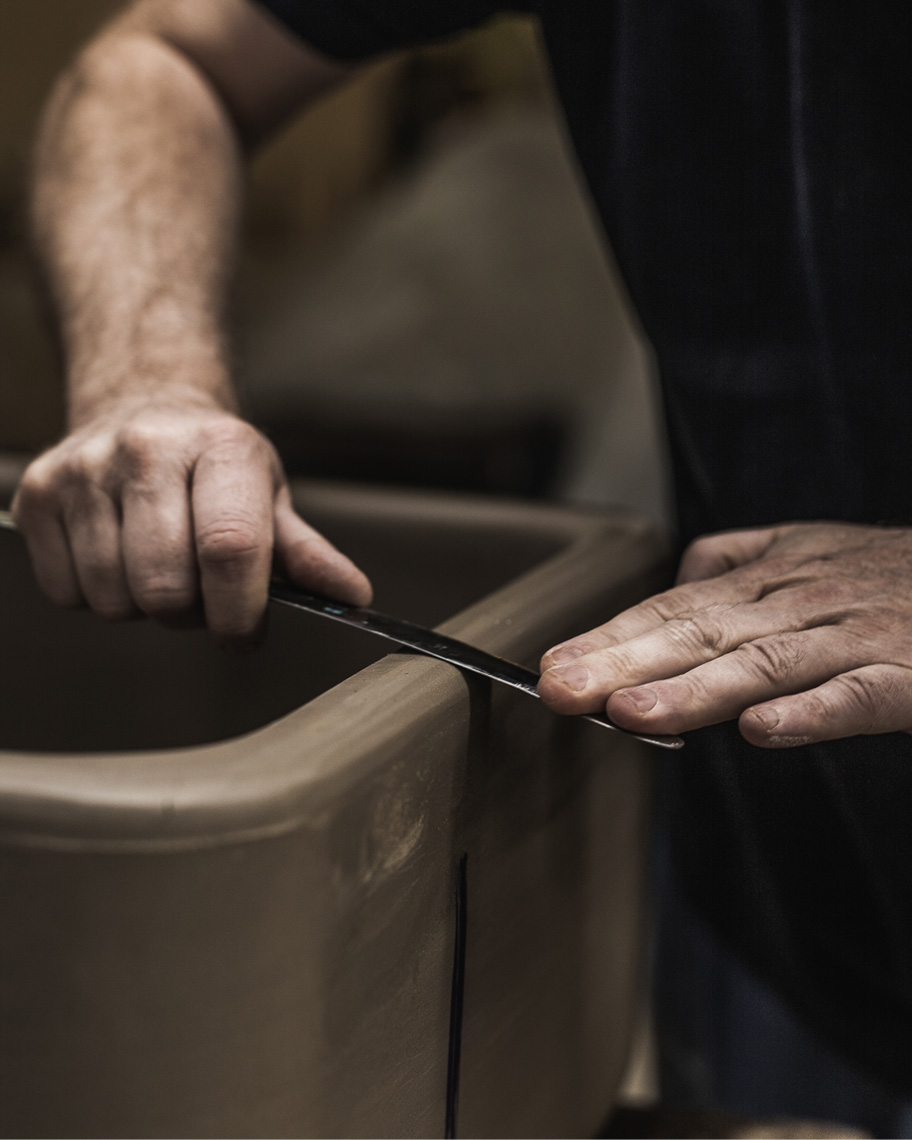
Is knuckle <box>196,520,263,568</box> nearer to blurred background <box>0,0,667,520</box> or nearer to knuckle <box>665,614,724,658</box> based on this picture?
knuckle <box>665,614,724,658</box>

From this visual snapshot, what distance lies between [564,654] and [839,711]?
6 centimetres

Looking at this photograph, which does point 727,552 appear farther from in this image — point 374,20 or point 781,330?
point 374,20

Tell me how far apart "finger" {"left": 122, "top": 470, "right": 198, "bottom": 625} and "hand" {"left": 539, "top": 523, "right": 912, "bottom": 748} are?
0.12 meters

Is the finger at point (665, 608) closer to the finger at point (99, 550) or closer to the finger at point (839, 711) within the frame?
the finger at point (839, 711)

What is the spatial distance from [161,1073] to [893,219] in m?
0.32

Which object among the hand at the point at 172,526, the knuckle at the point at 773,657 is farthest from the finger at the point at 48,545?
the knuckle at the point at 773,657

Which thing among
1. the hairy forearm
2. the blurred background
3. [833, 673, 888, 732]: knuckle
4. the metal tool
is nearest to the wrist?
the hairy forearm

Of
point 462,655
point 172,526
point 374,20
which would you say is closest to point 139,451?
point 172,526

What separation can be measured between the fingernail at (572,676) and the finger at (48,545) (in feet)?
0.58

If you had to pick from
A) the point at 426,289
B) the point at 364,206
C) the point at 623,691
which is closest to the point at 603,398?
the point at 426,289

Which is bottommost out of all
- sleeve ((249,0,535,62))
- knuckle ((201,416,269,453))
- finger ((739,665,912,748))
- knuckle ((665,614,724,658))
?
finger ((739,665,912,748))

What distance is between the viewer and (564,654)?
0.26 metres

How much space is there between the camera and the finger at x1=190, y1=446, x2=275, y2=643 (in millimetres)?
312

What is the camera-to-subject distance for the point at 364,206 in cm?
168
